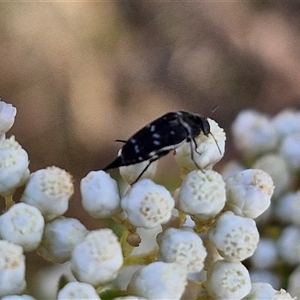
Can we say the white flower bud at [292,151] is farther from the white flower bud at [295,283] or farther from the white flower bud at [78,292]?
the white flower bud at [78,292]

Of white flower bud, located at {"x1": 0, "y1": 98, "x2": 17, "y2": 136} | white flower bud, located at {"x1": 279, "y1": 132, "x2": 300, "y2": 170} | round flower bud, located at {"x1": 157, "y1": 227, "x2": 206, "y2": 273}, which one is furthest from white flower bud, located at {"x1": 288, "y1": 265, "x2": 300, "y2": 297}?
white flower bud, located at {"x1": 0, "y1": 98, "x2": 17, "y2": 136}

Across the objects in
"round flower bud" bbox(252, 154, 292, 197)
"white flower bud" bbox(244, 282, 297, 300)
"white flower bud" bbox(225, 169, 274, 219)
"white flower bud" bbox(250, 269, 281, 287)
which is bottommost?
"white flower bud" bbox(250, 269, 281, 287)

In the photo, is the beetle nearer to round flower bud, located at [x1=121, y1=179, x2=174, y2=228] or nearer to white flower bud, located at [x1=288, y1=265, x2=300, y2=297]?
round flower bud, located at [x1=121, y1=179, x2=174, y2=228]

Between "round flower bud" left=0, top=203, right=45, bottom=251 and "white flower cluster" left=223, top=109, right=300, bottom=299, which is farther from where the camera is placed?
"white flower cluster" left=223, top=109, right=300, bottom=299

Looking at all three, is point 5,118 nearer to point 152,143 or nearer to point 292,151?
point 152,143

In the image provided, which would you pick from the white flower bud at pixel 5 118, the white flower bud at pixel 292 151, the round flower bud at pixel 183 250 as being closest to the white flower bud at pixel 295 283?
the white flower bud at pixel 292 151

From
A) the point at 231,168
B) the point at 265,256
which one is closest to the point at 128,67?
Answer: the point at 231,168
